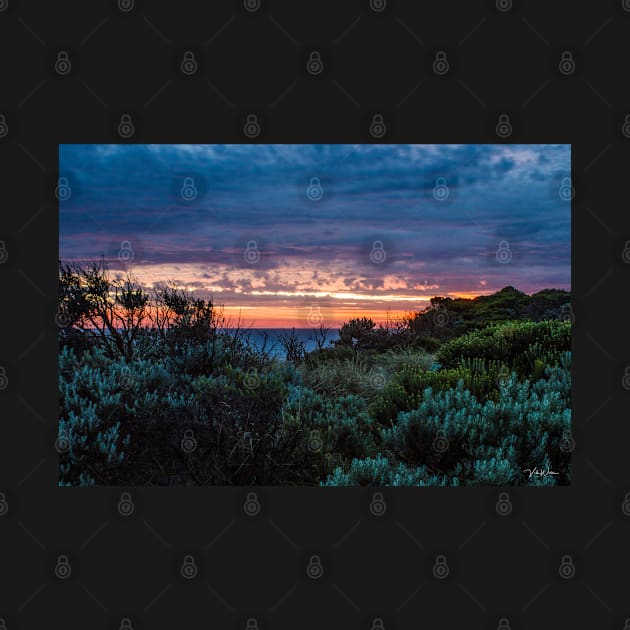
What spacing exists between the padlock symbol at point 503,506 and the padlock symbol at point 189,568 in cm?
198

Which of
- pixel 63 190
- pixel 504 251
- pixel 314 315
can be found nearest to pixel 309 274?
pixel 314 315

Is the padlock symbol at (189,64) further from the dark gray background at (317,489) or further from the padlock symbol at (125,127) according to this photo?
the padlock symbol at (125,127)

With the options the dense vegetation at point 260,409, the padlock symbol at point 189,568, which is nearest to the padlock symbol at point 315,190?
the dense vegetation at point 260,409

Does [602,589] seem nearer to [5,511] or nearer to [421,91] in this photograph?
[421,91]

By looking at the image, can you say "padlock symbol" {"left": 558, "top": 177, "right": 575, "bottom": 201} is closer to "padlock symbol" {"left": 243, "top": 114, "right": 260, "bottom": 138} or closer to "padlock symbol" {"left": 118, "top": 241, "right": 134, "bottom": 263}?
"padlock symbol" {"left": 243, "top": 114, "right": 260, "bottom": 138}

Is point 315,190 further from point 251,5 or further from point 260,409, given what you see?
point 260,409

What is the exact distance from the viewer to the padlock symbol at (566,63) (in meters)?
3.68

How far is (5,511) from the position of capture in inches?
144

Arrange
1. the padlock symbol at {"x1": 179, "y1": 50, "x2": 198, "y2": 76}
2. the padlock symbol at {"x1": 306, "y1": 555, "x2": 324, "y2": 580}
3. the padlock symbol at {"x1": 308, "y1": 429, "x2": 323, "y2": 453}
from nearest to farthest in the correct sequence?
1. the padlock symbol at {"x1": 306, "y1": 555, "x2": 324, "y2": 580}
2. the padlock symbol at {"x1": 179, "y1": 50, "x2": 198, "y2": 76}
3. the padlock symbol at {"x1": 308, "y1": 429, "x2": 323, "y2": 453}

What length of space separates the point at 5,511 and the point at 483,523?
3118 millimetres

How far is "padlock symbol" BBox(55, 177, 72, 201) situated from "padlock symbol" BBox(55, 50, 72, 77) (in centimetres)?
69

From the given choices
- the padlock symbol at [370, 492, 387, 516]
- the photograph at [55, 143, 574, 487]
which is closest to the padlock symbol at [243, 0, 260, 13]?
the photograph at [55, 143, 574, 487]

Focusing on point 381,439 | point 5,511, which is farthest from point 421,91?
point 5,511

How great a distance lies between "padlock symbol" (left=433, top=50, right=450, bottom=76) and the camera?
11.9ft
